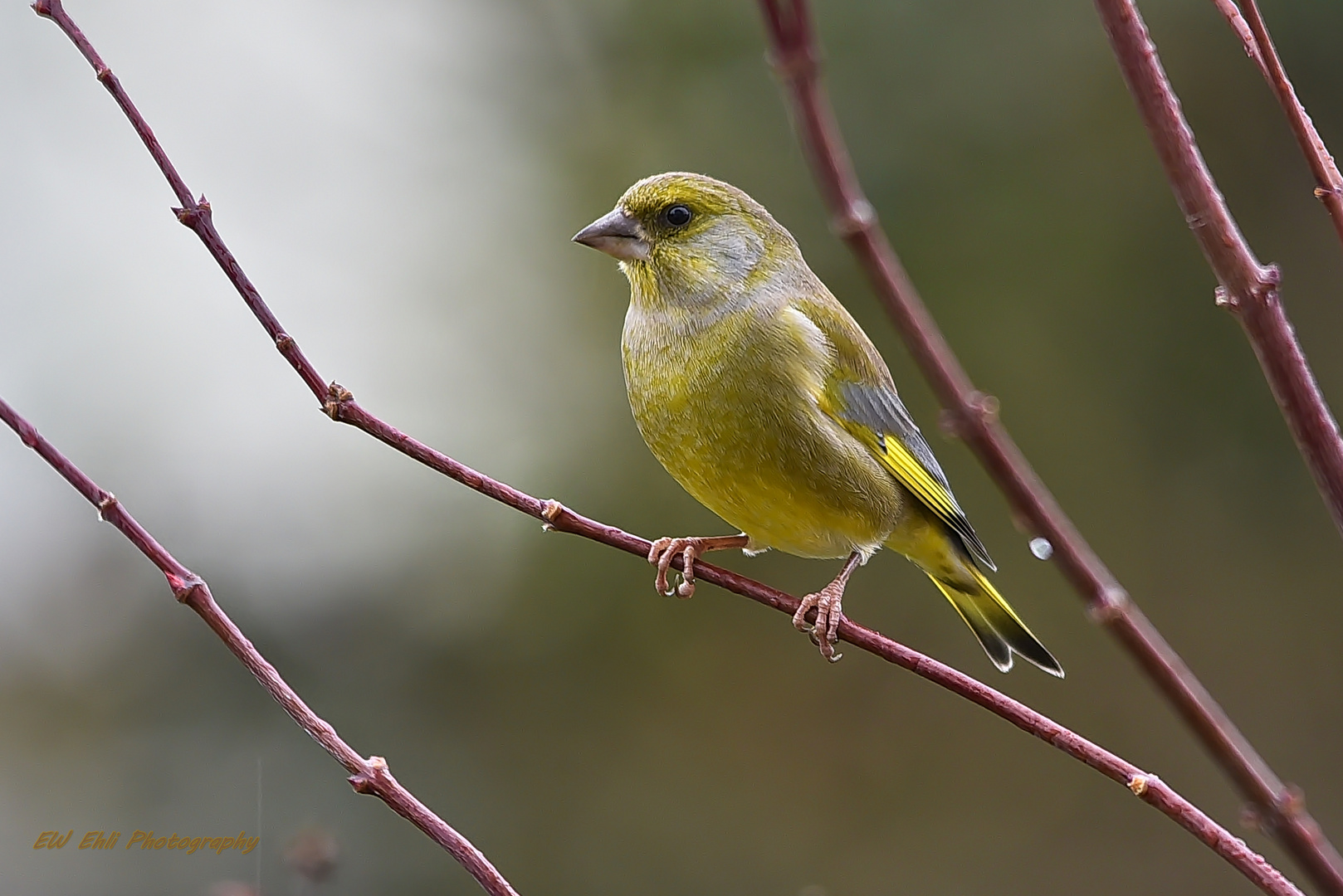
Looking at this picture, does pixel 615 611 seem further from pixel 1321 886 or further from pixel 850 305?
pixel 1321 886

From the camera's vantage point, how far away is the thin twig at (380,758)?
1.64 metres

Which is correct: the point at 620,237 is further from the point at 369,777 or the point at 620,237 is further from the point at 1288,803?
the point at 1288,803

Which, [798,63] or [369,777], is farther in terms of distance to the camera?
[369,777]

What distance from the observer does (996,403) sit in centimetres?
95

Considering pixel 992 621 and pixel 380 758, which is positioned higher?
pixel 380 758

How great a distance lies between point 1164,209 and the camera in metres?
6.74

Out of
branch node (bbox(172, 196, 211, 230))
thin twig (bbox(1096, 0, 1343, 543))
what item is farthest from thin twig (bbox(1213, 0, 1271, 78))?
branch node (bbox(172, 196, 211, 230))

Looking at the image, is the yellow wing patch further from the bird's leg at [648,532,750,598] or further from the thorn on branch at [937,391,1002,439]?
the thorn on branch at [937,391,1002,439]

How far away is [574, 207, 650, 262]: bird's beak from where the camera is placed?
11.5ft

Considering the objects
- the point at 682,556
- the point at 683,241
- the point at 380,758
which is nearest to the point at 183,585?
the point at 380,758

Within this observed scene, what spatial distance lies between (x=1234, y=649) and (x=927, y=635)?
1.71m

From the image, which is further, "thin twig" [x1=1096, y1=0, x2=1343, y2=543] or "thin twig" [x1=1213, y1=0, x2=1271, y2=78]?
"thin twig" [x1=1213, y1=0, x2=1271, y2=78]

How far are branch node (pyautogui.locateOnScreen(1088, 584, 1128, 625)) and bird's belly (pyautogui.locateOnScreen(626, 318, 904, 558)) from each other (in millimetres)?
2076

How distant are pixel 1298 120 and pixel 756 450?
70.6 inches
